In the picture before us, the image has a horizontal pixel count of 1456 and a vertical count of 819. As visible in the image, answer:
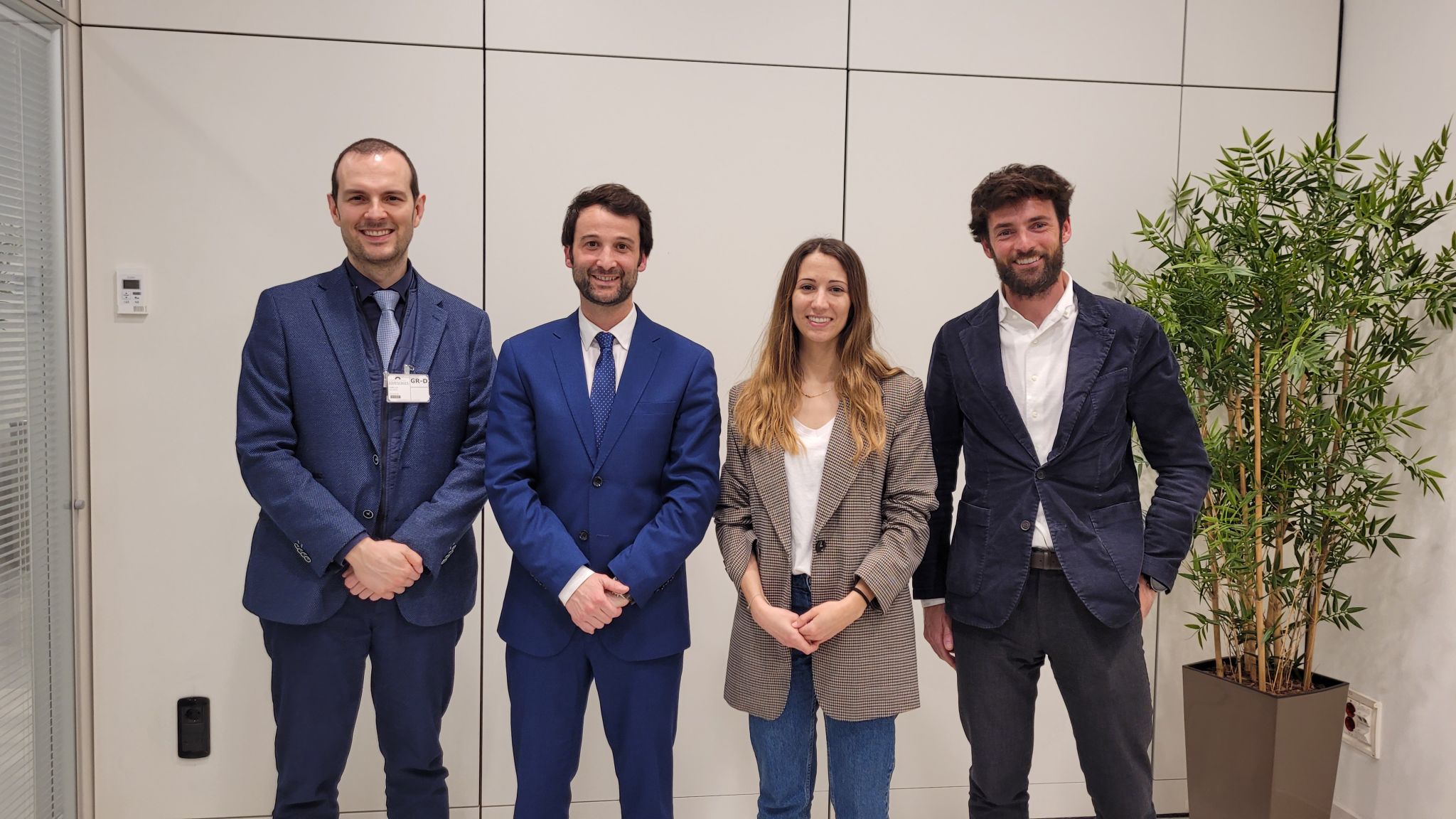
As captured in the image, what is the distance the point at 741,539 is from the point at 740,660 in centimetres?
28

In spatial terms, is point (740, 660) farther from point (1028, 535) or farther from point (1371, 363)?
point (1371, 363)

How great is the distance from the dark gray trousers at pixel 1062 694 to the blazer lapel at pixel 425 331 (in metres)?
1.41

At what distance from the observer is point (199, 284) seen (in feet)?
9.60

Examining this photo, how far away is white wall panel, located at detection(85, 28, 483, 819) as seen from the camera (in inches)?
114

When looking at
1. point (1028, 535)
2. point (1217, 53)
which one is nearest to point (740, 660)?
point (1028, 535)

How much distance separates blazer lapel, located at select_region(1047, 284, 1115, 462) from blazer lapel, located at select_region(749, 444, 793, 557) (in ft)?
1.99

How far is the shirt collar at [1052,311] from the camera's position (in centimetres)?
214

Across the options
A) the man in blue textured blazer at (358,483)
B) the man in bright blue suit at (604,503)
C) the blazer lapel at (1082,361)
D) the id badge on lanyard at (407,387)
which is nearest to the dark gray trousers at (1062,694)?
the blazer lapel at (1082,361)

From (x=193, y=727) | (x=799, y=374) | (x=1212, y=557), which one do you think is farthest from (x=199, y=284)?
(x=1212, y=557)

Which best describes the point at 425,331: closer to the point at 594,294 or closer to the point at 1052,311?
the point at 594,294

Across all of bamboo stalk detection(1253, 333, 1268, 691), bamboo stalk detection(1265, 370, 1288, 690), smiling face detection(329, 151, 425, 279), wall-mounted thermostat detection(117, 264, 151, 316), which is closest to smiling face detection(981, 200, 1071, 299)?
bamboo stalk detection(1253, 333, 1268, 691)

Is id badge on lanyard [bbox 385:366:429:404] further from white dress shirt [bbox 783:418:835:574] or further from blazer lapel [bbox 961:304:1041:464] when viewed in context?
blazer lapel [bbox 961:304:1041:464]

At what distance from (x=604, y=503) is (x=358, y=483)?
58cm

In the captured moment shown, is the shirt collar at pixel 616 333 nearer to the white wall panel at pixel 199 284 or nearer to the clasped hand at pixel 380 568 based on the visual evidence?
the clasped hand at pixel 380 568
